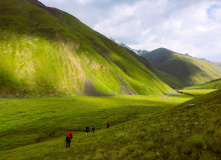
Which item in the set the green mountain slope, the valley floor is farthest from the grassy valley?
the green mountain slope

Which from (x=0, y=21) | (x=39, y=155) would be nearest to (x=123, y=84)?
(x=39, y=155)

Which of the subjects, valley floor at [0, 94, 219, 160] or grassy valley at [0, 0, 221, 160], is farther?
valley floor at [0, 94, 219, 160]

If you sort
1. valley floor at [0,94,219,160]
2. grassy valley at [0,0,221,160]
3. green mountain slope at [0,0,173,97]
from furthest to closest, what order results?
green mountain slope at [0,0,173,97] → valley floor at [0,94,219,160] → grassy valley at [0,0,221,160]

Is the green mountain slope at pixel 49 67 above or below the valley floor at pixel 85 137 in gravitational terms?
above

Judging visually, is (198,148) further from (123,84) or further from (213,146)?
(123,84)

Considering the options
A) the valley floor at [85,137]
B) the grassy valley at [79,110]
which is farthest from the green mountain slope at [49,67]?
the valley floor at [85,137]

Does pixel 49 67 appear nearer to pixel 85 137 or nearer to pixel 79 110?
pixel 79 110

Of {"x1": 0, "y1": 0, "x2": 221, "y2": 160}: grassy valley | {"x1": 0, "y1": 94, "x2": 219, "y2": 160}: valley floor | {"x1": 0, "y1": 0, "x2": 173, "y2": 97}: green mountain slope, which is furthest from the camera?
{"x1": 0, "y1": 0, "x2": 173, "y2": 97}: green mountain slope

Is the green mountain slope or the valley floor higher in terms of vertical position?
the green mountain slope

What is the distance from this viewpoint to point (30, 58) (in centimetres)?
11362

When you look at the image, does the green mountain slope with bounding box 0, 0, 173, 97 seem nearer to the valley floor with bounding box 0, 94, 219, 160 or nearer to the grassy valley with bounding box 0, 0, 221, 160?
the grassy valley with bounding box 0, 0, 221, 160

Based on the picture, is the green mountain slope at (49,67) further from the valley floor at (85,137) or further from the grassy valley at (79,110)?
the valley floor at (85,137)

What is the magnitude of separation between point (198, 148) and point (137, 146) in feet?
23.5

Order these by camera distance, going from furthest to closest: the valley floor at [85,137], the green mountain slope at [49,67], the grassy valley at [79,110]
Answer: the green mountain slope at [49,67] → the valley floor at [85,137] → the grassy valley at [79,110]
